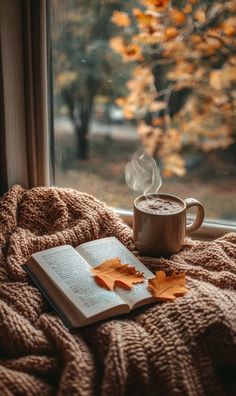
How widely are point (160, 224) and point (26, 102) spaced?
0.50 meters

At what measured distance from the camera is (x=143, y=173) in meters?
1.10

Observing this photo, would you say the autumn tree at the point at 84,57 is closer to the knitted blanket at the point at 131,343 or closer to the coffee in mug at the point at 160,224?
the coffee in mug at the point at 160,224

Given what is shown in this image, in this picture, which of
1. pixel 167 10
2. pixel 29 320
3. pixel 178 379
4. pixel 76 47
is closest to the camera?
pixel 178 379

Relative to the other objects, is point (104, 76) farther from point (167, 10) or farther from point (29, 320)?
point (29, 320)

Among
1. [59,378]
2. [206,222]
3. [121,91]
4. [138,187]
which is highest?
[121,91]

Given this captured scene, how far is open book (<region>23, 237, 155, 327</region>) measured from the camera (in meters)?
0.86

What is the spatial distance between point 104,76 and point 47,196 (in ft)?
1.12

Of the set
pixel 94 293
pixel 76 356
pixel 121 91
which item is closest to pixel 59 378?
pixel 76 356

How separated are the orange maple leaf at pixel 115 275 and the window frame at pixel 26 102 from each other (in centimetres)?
29

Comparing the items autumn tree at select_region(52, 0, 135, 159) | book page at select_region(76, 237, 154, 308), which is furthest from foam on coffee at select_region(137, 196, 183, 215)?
autumn tree at select_region(52, 0, 135, 159)

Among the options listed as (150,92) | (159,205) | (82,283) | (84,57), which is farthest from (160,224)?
(84,57)

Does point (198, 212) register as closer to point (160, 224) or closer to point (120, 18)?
point (160, 224)

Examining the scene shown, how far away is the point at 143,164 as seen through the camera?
43.4 inches

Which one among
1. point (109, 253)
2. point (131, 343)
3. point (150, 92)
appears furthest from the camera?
point (150, 92)
